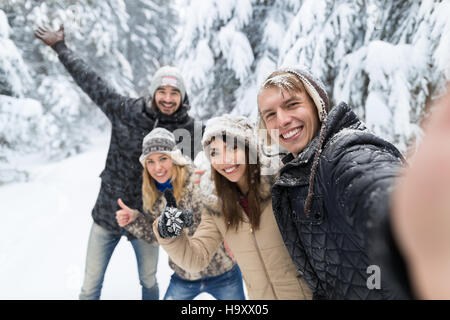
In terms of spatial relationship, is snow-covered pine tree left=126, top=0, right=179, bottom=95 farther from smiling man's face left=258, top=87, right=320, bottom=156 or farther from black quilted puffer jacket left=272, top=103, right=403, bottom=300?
black quilted puffer jacket left=272, top=103, right=403, bottom=300

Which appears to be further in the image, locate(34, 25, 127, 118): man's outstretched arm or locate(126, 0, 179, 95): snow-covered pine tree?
locate(126, 0, 179, 95): snow-covered pine tree

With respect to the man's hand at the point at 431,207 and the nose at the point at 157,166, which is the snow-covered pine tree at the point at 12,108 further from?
the man's hand at the point at 431,207

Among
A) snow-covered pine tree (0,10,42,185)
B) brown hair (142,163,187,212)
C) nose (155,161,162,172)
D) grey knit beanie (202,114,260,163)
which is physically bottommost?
snow-covered pine tree (0,10,42,185)

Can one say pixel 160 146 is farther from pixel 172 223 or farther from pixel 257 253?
pixel 257 253

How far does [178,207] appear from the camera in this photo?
224 centimetres

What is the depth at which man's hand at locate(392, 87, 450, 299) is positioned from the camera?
14.9 inches

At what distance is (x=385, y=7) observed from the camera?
3.62 meters

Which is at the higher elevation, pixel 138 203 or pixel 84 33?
pixel 84 33

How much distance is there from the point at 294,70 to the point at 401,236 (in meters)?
1.08

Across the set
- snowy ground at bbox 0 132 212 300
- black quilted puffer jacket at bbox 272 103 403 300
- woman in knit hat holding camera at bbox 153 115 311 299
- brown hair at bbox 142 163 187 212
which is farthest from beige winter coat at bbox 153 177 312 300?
snowy ground at bbox 0 132 212 300

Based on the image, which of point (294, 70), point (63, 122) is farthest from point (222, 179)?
point (63, 122)

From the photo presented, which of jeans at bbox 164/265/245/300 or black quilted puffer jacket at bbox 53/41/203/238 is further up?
black quilted puffer jacket at bbox 53/41/203/238

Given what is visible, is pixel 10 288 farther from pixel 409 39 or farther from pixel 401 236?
pixel 409 39

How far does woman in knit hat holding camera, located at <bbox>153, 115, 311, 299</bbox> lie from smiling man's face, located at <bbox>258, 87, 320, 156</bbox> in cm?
39
